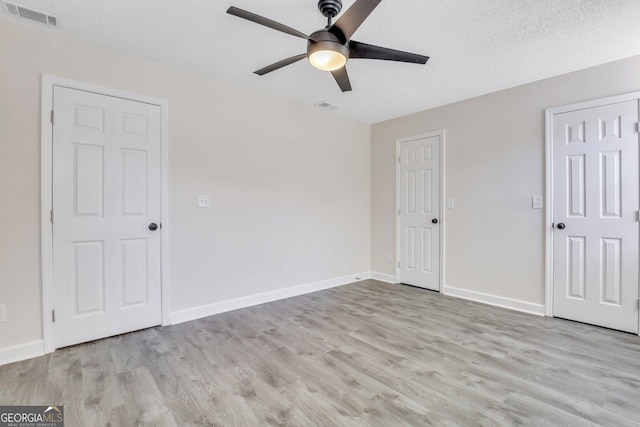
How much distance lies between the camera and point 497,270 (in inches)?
141

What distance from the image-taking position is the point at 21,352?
2287 millimetres

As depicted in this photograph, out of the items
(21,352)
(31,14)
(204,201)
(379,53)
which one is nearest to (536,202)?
(379,53)

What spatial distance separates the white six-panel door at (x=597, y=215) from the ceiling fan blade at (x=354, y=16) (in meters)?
2.72

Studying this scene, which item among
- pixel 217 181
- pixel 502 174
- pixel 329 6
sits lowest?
pixel 217 181

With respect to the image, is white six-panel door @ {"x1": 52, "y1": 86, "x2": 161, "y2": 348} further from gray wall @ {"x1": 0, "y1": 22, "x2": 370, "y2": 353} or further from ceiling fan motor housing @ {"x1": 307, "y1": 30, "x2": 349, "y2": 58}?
ceiling fan motor housing @ {"x1": 307, "y1": 30, "x2": 349, "y2": 58}

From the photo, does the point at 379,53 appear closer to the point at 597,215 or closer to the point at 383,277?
the point at 597,215

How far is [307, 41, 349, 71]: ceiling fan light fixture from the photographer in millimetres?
1777

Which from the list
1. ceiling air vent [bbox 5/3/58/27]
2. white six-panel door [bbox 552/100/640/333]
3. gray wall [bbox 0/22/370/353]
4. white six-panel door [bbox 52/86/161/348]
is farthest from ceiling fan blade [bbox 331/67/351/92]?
white six-panel door [bbox 552/100/640/333]

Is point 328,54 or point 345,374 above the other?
point 328,54

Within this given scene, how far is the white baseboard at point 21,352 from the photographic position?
7.30 feet

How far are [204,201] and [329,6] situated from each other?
7.23 feet

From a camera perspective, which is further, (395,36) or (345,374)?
(395,36)

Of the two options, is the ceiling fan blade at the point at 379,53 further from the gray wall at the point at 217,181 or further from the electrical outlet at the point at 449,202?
the electrical outlet at the point at 449,202

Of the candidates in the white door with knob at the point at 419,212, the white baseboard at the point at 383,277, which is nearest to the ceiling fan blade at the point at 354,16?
the white door with knob at the point at 419,212
